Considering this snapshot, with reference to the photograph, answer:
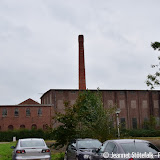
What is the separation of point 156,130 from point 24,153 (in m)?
51.0

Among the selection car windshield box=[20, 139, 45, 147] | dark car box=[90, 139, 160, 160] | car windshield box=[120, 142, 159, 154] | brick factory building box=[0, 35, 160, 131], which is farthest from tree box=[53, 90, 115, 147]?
brick factory building box=[0, 35, 160, 131]

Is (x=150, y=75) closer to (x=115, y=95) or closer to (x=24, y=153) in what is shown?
(x=24, y=153)

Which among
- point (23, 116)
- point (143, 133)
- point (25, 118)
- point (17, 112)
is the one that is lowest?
point (143, 133)

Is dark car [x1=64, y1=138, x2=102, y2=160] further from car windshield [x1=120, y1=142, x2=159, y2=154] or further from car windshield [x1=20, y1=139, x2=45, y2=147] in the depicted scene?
car windshield [x1=120, y1=142, x2=159, y2=154]

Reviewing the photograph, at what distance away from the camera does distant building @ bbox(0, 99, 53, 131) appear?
5353cm

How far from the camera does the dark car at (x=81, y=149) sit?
11.6m

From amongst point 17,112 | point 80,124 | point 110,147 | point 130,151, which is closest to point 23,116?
point 17,112

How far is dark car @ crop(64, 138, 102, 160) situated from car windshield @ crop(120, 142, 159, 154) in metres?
3.77

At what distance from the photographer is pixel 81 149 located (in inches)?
479

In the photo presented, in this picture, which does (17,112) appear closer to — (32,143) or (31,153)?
(32,143)

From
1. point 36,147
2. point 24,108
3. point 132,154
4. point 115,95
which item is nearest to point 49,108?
point 24,108

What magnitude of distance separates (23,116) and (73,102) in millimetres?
11741

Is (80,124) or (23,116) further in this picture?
(23,116)

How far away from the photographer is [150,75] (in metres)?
20.3
